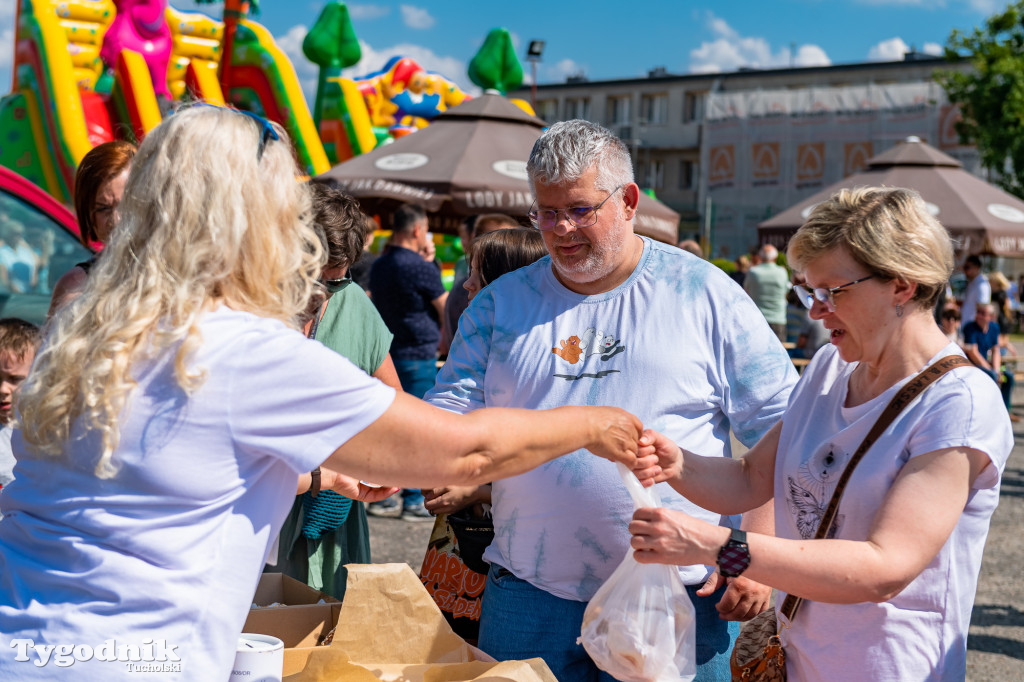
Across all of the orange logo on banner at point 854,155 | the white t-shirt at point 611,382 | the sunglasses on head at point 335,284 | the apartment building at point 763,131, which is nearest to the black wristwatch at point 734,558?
the white t-shirt at point 611,382

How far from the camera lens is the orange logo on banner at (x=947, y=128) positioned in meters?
36.5

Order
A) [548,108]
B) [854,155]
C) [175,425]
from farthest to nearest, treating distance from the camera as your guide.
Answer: [548,108] → [854,155] → [175,425]

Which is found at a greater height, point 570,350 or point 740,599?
point 570,350

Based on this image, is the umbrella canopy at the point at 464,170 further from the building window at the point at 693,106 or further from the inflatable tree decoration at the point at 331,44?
the building window at the point at 693,106

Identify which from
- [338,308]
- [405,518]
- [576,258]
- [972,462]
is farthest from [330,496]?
[405,518]

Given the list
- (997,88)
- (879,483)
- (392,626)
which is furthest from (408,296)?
(997,88)

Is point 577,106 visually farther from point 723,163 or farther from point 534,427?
point 534,427

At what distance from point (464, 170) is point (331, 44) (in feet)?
23.4

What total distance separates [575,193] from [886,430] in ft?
3.10

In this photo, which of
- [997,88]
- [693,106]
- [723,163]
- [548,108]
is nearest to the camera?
[997,88]

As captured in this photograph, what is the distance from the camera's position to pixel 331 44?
1420cm

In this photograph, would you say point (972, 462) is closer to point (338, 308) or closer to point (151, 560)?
point (151, 560)

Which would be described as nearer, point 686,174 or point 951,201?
point 951,201

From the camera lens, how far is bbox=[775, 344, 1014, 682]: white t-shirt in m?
1.77
